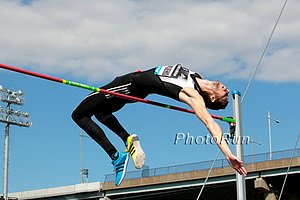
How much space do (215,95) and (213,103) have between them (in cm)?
8

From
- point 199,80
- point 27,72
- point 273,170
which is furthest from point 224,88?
point 273,170

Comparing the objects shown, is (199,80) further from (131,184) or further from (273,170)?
(131,184)

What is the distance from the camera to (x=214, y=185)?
94.1 feet

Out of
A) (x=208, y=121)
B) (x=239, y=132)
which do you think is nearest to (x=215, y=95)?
(x=208, y=121)

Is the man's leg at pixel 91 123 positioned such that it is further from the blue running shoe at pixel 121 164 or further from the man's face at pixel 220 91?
the man's face at pixel 220 91

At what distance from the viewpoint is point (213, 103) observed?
6.23 m

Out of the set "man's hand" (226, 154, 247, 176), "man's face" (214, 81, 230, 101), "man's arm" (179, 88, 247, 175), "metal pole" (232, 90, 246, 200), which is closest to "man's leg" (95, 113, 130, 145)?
"man's arm" (179, 88, 247, 175)

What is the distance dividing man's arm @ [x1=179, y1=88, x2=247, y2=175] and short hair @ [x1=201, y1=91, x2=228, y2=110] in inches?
9.2

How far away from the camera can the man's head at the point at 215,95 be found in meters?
6.18

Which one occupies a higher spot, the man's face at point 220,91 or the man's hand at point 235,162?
the man's face at point 220,91

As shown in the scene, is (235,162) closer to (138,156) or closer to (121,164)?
(138,156)

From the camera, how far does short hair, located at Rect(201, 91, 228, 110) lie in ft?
20.3

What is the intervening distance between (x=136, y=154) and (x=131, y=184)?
911 inches

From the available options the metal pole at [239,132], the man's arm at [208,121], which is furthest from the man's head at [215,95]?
the metal pole at [239,132]
